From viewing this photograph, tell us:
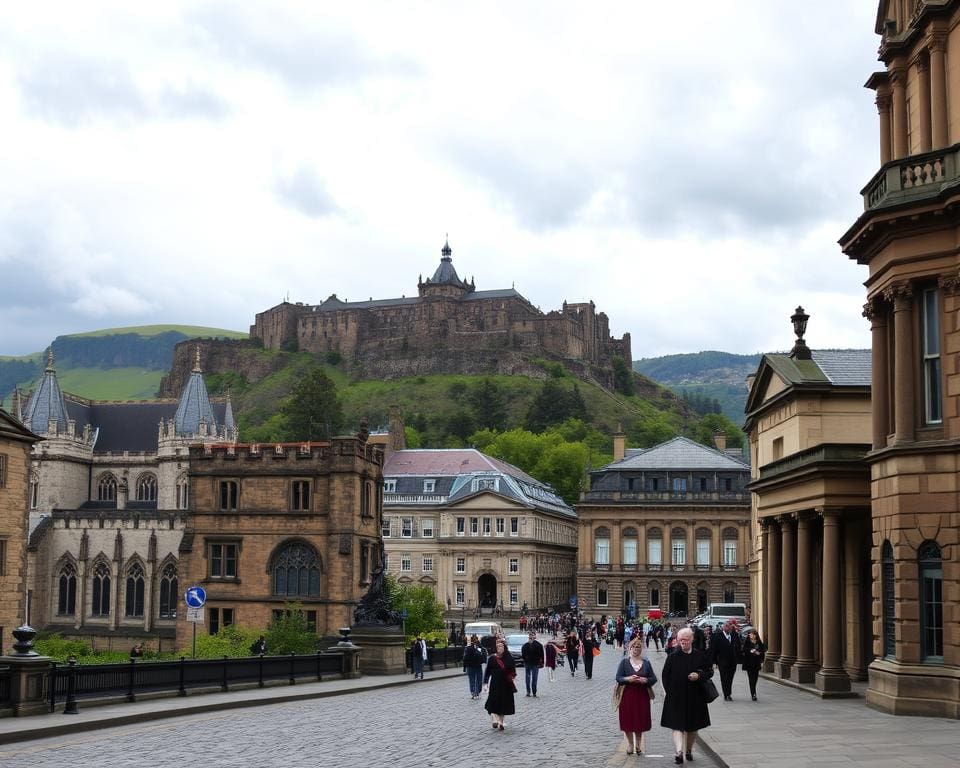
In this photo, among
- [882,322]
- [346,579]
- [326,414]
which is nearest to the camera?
[882,322]

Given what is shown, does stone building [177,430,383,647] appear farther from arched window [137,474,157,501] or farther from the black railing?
arched window [137,474,157,501]

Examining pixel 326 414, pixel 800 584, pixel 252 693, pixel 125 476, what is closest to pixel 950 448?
pixel 800 584

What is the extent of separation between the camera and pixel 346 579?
58844mm

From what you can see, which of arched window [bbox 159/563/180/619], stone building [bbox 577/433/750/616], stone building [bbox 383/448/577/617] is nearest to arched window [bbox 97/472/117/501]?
arched window [bbox 159/563/180/619]

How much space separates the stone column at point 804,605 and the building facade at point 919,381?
714cm

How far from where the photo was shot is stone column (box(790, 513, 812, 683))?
32.7 metres

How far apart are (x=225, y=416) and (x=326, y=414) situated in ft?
203

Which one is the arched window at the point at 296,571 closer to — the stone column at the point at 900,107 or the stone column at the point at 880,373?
the stone column at the point at 880,373

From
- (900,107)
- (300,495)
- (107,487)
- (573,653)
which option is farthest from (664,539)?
(900,107)

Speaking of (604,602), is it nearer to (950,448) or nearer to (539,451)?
(539,451)

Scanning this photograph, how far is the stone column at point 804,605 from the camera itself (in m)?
32.7

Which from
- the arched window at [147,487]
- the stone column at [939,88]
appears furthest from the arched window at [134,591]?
the stone column at [939,88]

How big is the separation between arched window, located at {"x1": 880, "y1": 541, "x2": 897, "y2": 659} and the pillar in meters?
7.36

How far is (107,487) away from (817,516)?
7556 centimetres
